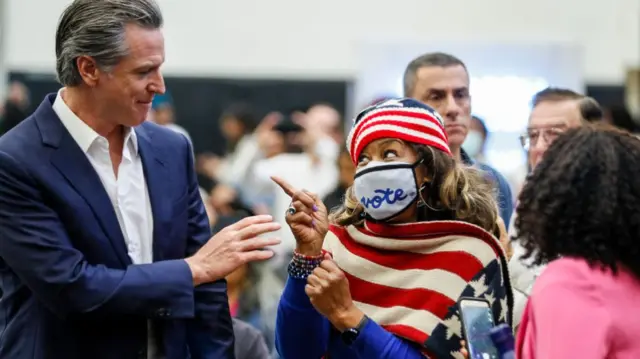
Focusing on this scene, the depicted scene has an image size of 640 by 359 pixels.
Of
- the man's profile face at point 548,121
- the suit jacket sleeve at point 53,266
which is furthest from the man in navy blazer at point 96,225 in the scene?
the man's profile face at point 548,121

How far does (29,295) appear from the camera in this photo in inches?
132

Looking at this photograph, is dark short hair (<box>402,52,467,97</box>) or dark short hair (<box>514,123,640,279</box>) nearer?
dark short hair (<box>514,123,640,279</box>)

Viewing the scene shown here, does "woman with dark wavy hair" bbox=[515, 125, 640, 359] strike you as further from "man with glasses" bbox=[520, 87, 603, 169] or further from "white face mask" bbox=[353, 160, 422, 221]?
"man with glasses" bbox=[520, 87, 603, 169]

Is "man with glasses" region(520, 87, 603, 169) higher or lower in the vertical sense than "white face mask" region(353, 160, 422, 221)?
lower

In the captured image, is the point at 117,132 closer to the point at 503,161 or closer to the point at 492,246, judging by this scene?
the point at 492,246

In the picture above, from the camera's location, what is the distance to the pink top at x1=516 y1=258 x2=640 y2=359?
8.09 ft

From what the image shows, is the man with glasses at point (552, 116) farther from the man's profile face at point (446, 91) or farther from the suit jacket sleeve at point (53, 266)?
the suit jacket sleeve at point (53, 266)

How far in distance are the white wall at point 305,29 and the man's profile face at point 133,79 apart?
9.33m

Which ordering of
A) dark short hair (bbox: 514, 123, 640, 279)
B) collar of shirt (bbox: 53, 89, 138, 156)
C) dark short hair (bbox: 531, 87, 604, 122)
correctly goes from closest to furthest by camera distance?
dark short hair (bbox: 514, 123, 640, 279), collar of shirt (bbox: 53, 89, 138, 156), dark short hair (bbox: 531, 87, 604, 122)

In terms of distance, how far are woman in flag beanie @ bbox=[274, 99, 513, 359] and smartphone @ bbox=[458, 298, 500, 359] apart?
0.15 meters

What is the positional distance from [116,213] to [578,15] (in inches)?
399

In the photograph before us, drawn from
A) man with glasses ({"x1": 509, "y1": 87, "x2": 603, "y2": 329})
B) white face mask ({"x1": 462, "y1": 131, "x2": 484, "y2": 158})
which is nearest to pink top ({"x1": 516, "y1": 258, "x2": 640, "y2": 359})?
man with glasses ({"x1": 509, "y1": 87, "x2": 603, "y2": 329})

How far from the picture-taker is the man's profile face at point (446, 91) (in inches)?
173

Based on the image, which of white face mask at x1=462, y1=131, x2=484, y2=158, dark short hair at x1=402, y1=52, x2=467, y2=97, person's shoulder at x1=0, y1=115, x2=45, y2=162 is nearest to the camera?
person's shoulder at x1=0, y1=115, x2=45, y2=162
